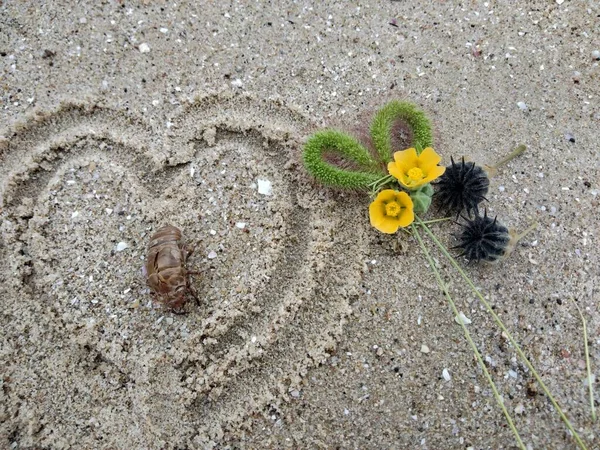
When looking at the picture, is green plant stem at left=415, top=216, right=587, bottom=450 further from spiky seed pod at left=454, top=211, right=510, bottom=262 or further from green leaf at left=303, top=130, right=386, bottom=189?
green leaf at left=303, top=130, right=386, bottom=189

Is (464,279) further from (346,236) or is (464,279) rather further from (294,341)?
(294,341)

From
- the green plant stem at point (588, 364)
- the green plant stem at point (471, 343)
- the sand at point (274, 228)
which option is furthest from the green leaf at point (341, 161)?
the green plant stem at point (588, 364)

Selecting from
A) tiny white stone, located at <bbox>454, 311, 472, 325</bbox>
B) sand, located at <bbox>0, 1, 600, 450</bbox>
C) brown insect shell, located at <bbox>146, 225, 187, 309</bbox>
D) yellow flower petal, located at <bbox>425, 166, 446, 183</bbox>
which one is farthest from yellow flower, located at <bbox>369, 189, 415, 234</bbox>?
brown insect shell, located at <bbox>146, 225, 187, 309</bbox>

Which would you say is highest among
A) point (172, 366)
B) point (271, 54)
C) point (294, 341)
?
point (271, 54)

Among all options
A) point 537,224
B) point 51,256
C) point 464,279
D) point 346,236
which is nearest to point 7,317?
point 51,256

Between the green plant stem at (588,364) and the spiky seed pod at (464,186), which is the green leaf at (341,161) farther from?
the green plant stem at (588,364)

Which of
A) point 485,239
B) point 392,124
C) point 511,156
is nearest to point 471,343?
point 485,239
